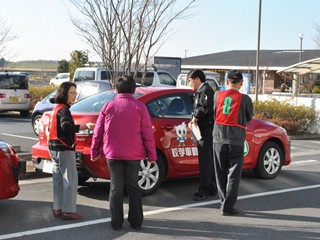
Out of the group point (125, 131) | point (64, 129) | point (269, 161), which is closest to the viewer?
point (125, 131)

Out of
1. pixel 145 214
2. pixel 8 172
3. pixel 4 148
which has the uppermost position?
pixel 4 148

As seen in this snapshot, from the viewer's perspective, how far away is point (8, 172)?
5.66 m

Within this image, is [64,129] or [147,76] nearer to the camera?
[64,129]

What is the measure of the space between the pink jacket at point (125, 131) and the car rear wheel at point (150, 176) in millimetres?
1526

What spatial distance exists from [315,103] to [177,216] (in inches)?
487

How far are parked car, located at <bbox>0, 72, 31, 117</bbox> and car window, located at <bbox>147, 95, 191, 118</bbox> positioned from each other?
527 inches

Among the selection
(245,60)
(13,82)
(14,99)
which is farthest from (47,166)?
(245,60)

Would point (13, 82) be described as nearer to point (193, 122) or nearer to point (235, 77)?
point (193, 122)

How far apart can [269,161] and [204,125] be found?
2092 mm

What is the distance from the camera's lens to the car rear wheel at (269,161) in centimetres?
821

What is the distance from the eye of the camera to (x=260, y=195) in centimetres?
725

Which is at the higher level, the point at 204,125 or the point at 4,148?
the point at 204,125

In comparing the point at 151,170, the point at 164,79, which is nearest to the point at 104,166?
the point at 151,170

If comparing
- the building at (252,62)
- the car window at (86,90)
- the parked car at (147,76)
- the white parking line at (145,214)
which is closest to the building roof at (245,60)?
the building at (252,62)
